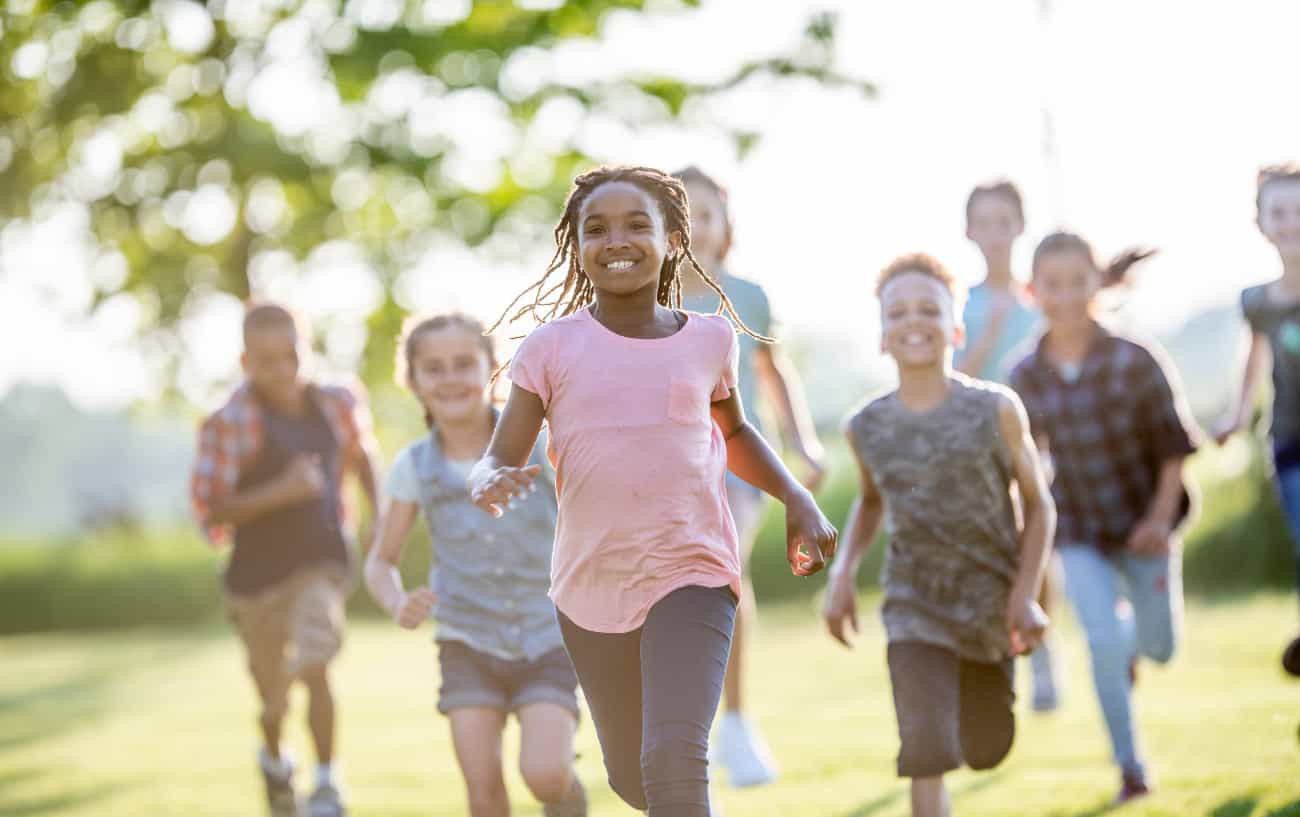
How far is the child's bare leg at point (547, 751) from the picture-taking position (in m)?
4.99

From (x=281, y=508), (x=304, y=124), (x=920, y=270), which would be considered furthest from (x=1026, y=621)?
(x=304, y=124)

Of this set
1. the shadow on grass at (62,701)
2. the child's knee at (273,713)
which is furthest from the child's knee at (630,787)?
the shadow on grass at (62,701)

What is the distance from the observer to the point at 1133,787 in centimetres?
611

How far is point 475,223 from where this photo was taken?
21016mm

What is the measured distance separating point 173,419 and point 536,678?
65.6 feet

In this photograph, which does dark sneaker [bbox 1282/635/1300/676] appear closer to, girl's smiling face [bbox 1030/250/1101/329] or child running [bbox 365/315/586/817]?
girl's smiling face [bbox 1030/250/1101/329]

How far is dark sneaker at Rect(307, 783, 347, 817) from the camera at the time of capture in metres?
7.07

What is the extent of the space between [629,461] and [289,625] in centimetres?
398

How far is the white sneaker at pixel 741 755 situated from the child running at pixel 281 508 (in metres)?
1.55

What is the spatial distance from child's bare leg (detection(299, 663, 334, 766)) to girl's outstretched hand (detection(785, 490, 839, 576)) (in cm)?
365

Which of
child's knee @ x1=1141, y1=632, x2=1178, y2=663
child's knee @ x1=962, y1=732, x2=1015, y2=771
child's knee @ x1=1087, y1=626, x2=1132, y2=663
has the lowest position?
child's knee @ x1=962, y1=732, x2=1015, y2=771

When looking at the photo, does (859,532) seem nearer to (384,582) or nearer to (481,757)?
(481,757)

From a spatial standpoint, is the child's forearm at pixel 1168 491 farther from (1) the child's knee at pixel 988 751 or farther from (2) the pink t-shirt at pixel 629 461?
(2) the pink t-shirt at pixel 629 461

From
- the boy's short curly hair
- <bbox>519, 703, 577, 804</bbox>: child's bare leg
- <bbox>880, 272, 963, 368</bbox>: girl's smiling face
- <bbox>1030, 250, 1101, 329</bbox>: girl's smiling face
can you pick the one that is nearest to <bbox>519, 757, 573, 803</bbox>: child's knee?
<bbox>519, 703, 577, 804</bbox>: child's bare leg
